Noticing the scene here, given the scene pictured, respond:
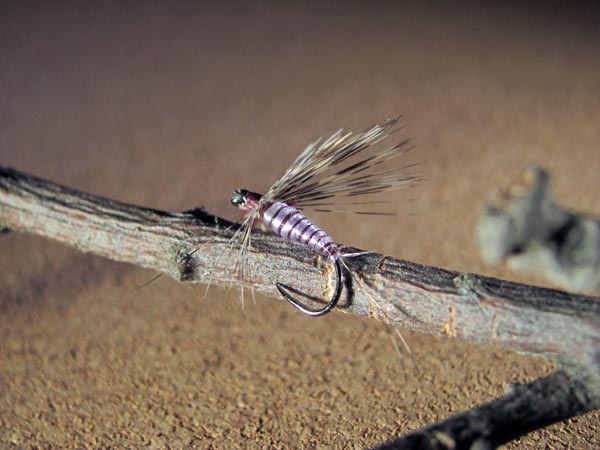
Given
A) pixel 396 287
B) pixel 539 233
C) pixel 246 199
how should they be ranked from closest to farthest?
pixel 539 233 → pixel 396 287 → pixel 246 199

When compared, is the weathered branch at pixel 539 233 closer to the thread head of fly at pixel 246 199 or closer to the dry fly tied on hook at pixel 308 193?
the dry fly tied on hook at pixel 308 193

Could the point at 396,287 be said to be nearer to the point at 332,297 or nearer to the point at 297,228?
the point at 332,297

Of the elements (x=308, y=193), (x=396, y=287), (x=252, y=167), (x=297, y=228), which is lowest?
(x=396, y=287)

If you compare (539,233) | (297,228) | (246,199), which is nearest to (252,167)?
(246,199)

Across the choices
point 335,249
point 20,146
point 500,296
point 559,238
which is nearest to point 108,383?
point 335,249

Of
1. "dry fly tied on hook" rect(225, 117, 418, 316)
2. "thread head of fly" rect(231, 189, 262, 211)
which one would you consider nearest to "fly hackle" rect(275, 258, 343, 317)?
"dry fly tied on hook" rect(225, 117, 418, 316)

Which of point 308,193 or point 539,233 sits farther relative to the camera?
point 308,193

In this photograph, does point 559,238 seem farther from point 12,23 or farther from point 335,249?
point 12,23
